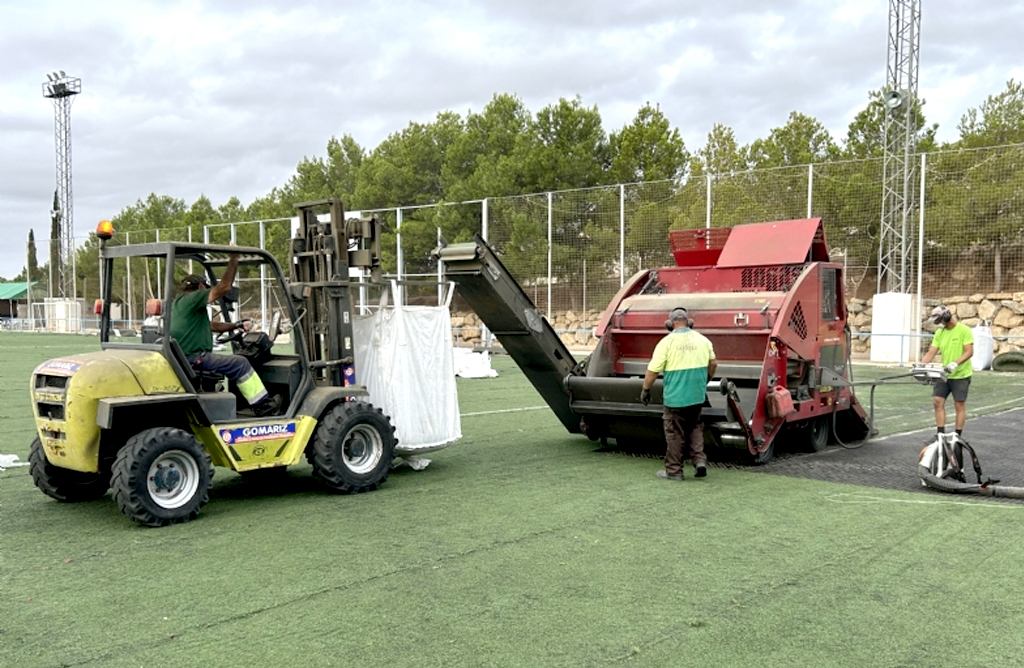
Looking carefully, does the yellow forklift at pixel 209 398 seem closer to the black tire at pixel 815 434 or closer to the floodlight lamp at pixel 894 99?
the black tire at pixel 815 434

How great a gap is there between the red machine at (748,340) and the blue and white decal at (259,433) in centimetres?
339

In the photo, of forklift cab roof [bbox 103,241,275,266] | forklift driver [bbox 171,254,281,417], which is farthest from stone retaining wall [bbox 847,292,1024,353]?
forklift driver [bbox 171,254,281,417]

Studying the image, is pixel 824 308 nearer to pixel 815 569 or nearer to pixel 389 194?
pixel 815 569

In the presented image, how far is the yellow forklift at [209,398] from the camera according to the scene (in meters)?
6.51

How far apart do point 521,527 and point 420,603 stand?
173 centimetres

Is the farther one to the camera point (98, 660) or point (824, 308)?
point (824, 308)

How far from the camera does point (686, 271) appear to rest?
10.7m

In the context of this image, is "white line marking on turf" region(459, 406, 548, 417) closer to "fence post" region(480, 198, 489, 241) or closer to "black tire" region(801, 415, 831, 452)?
"black tire" region(801, 415, 831, 452)

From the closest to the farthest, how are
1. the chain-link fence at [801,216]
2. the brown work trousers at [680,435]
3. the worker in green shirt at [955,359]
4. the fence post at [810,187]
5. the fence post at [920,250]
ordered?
the brown work trousers at [680,435] < the worker in green shirt at [955,359] < the chain-link fence at [801,216] < the fence post at [920,250] < the fence post at [810,187]

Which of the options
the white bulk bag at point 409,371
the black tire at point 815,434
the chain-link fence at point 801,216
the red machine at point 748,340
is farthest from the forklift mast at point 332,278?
the chain-link fence at point 801,216

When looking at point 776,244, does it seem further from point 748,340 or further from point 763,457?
point 763,457

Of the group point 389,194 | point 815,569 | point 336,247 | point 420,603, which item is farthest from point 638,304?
point 389,194

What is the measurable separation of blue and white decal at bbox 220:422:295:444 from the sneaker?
0.36 metres

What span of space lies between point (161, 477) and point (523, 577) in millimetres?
2855
